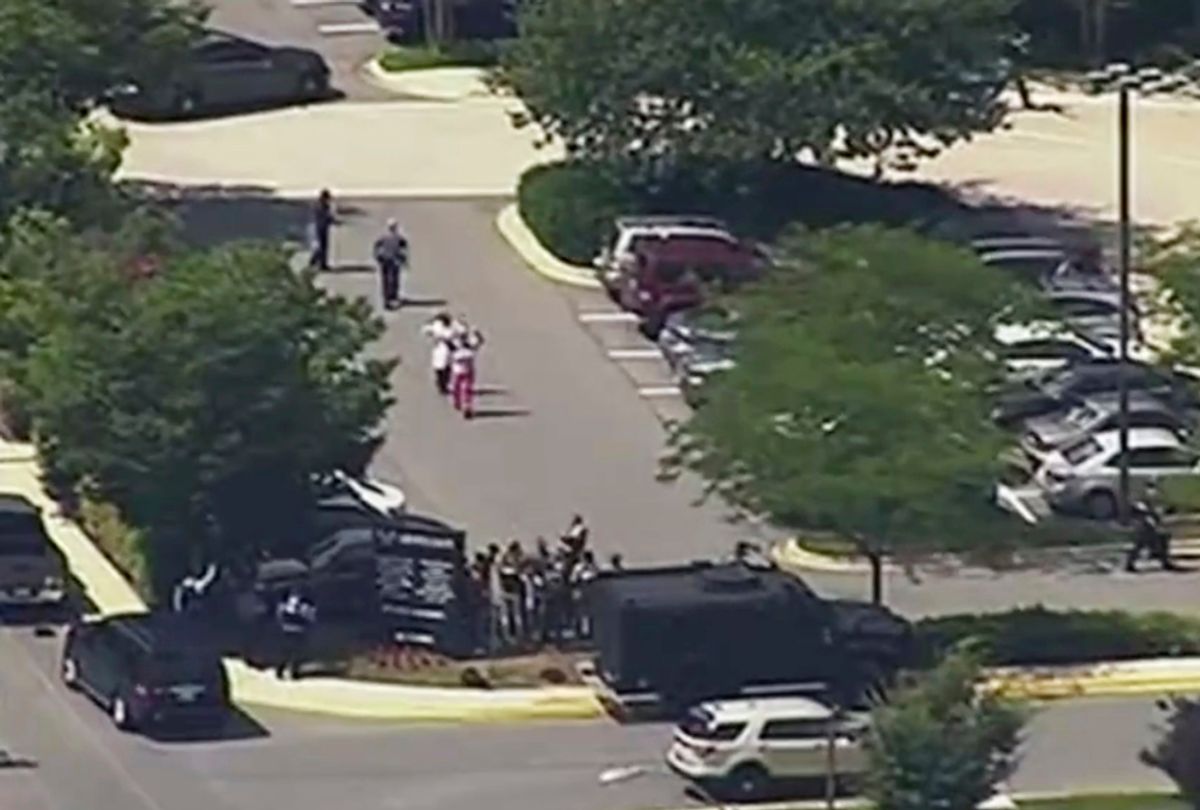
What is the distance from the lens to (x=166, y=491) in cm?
6744

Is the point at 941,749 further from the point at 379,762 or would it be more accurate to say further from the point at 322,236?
the point at 322,236

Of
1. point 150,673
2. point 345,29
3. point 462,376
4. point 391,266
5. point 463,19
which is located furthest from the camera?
point 345,29

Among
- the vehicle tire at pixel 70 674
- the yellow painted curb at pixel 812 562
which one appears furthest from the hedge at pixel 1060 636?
the vehicle tire at pixel 70 674

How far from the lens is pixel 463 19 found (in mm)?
98750

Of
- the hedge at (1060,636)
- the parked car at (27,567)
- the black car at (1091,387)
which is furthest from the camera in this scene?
the black car at (1091,387)

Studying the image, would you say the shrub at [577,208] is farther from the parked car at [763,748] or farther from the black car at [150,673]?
the parked car at [763,748]

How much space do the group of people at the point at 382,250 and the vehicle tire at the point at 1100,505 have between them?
41.7ft

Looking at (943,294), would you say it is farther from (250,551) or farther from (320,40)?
(320,40)

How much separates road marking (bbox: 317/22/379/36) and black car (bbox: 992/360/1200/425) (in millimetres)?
26312

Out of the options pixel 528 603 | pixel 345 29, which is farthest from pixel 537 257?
pixel 528 603

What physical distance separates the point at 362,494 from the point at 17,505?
423cm

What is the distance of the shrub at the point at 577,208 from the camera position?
84.4 meters

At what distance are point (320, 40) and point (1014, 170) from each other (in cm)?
1375

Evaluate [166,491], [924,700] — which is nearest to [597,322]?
[166,491]
